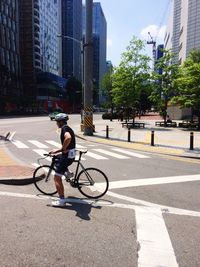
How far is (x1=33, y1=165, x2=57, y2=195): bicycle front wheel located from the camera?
7398mm

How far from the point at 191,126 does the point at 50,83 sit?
81.0m

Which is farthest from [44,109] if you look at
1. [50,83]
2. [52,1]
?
[52,1]

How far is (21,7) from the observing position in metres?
111

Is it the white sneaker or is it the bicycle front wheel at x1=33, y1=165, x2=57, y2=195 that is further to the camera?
the bicycle front wheel at x1=33, y1=165, x2=57, y2=195

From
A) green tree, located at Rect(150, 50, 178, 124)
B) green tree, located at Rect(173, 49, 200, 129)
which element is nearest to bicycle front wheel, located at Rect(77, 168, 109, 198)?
green tree, located at Rect(173, 49, 200, 129)

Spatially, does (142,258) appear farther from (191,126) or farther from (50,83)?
(50,83)

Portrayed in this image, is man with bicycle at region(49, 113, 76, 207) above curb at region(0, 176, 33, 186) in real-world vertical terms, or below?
above

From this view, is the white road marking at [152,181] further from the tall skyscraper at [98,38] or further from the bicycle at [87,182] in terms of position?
the tall skyscraper at [98,38]

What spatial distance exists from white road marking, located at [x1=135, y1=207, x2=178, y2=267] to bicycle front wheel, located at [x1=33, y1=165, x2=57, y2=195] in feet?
7.33

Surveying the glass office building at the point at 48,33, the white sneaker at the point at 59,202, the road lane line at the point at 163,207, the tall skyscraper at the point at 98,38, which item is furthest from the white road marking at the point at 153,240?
the glass office building at the point at 48,33

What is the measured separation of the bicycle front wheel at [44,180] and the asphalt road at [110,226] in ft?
0.66

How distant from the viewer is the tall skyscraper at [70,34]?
13888 cm

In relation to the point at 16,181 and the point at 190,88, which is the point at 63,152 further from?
the point at 190,88

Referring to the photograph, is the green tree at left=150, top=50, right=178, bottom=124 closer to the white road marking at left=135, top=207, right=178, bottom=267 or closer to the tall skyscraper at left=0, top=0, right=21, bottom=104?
the white road marking at left=135, top=207, right=178, bottom=267
